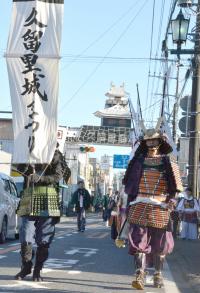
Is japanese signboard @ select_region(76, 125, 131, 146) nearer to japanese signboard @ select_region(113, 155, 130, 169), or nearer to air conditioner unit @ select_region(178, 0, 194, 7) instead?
japanese signboard @ select_region(113, 155, 130, 169)

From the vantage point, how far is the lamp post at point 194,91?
15016 mm

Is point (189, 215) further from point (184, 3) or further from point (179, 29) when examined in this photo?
point (184, 3)

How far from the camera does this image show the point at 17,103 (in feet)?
25.0

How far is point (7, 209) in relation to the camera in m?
15.0

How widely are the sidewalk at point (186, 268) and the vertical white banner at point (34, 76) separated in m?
2.64

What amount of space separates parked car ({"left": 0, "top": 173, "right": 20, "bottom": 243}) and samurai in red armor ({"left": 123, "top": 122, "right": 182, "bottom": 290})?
7.27 meters

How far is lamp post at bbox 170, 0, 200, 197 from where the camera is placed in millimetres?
15016

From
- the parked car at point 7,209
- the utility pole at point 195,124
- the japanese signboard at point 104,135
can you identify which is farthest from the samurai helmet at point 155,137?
the japanese signboard at point 104,135

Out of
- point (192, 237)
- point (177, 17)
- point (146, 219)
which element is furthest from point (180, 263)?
point (192, 237)

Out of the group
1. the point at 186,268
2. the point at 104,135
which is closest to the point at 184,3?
the point at 186,268

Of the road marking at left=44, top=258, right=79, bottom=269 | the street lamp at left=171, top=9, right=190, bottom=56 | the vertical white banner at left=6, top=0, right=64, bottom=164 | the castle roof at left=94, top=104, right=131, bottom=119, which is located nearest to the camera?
the vertical white banner at left=6, top=0, right=64, bottom=164

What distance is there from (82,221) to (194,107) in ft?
17.5

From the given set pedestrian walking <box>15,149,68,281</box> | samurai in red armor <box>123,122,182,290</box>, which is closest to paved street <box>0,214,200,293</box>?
pedestrian walking <box>15,149,68,281</box>

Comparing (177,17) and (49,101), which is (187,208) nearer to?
(177,17)
